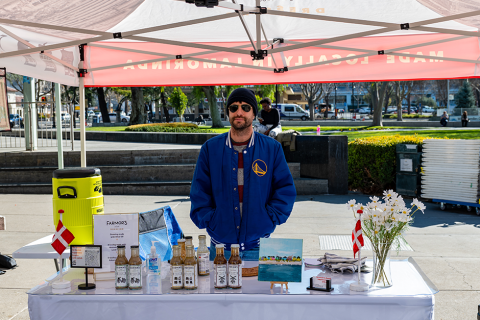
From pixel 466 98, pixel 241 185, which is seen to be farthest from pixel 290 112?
pixel 241 185

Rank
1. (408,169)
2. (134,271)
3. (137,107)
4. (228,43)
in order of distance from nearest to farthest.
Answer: (134,271) < (228,43) < (408,169) < (137,107)

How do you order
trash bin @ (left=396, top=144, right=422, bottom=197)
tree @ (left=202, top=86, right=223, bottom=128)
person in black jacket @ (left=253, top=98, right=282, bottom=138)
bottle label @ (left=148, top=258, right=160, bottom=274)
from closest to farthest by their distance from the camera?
bottle label @ (left=148, top=258, right=160, bottom=274) < trash bin @ (left=396, top=144, right=422, bottom=197) < person in black jacket @ (left=253, top=98, right=282, bottom=138) < tree @ (left=202, top=86, right=223, bottom=128)

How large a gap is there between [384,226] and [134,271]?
1549 mm

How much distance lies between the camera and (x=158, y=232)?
183 inches

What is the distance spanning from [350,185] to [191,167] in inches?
161

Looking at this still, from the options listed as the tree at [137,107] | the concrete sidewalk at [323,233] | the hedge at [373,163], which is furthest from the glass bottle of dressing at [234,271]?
the tree at [137,107]

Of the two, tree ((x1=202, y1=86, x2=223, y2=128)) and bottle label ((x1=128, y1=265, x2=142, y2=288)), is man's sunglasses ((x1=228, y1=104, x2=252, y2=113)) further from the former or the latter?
tree ((x1=202, y1=86, x2=223, y2=128))

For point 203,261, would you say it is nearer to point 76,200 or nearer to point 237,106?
point 237,106

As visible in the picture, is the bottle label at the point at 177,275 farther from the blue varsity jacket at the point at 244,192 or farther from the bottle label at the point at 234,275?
the blue varsity jacket at the point at 244,192

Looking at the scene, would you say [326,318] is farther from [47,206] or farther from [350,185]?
[350,185]

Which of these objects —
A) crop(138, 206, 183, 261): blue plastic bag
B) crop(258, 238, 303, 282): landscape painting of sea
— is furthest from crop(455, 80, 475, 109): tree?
crop(258, 238, 303, 282): landscape painting of sea

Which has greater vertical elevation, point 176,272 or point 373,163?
point 176,272

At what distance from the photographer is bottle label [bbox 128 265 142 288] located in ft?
9.43

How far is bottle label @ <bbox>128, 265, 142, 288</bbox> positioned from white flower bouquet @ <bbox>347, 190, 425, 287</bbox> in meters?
1.40
